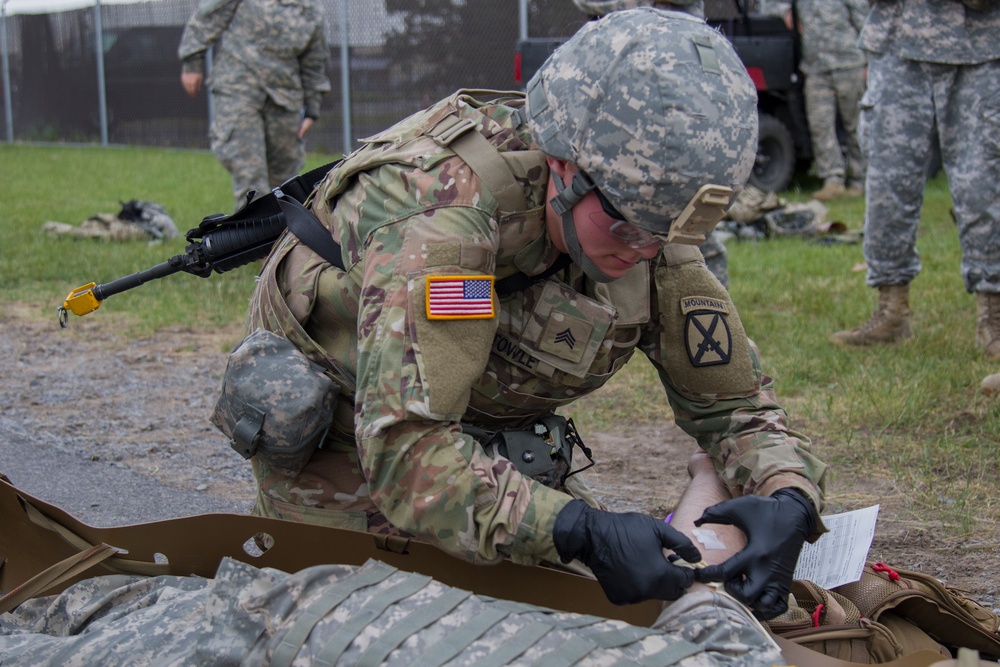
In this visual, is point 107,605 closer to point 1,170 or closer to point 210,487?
point 210,487

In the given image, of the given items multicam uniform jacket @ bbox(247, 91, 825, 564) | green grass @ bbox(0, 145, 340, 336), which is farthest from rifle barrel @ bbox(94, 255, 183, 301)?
green grass @ bbox(0, 145, 340, 336)

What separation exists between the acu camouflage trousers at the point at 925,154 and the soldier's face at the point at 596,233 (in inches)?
112

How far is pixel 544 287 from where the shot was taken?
2.15m

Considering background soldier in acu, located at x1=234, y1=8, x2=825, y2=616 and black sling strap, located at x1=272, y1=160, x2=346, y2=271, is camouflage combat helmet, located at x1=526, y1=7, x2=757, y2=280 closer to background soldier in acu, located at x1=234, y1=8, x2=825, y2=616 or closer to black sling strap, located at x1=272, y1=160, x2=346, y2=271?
background soldier in acu, located at x1=234, y1=8, x2=825, y2=616

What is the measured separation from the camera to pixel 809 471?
216 cm

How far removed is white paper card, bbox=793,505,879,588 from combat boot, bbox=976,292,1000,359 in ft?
7.18

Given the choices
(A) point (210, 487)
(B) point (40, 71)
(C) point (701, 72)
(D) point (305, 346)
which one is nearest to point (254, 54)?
(A) point (210, 487)

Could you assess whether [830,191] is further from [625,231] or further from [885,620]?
[625,231]

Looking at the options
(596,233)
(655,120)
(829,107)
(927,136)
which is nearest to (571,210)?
(596,233)

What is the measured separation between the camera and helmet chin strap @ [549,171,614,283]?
189cm

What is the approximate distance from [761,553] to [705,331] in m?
0.53

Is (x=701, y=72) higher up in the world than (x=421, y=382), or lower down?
higher up

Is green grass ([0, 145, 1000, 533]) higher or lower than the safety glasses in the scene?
lower

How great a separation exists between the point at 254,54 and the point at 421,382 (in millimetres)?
5654
